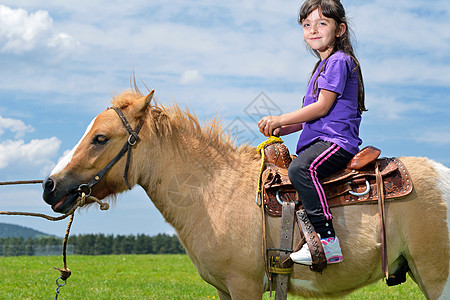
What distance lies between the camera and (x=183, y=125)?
4531mm

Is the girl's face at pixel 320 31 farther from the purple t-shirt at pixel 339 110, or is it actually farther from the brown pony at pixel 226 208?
the brown pony at pixel 226 208

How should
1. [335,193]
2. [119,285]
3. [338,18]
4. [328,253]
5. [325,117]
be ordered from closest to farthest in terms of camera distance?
[328,253] → [335,193] → [325,117] → [338,18] → [119,285]

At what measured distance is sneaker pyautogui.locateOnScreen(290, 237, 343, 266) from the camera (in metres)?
3.94

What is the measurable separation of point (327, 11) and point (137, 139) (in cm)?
237

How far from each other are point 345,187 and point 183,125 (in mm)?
1767

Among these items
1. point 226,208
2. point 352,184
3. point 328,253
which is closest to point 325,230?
point 328,253

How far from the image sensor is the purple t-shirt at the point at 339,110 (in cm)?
419

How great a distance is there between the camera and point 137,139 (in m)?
4.26

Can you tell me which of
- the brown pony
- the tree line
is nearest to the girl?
the brown pony

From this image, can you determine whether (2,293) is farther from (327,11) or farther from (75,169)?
(327,11)

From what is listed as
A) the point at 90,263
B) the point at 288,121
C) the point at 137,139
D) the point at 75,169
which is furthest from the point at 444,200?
the point at 90,263

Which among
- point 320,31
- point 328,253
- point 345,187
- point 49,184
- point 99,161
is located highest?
point 320,31

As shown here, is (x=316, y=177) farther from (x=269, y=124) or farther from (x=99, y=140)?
(x=99, y=140)

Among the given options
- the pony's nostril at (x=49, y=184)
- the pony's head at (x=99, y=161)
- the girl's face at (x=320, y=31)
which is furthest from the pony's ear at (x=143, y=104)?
the girl's face at (x=320, y=31)
